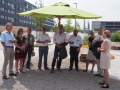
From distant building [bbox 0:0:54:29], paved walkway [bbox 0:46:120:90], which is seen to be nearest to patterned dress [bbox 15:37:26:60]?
paved walkway [bbox 0:46:120:90]

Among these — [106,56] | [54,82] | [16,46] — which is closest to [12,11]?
[16,46]

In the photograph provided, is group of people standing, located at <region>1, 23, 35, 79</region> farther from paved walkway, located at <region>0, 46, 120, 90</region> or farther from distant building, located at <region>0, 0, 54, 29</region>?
distant building, located at <region>0, 0, 54, 29</region>

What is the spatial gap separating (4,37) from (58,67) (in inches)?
105

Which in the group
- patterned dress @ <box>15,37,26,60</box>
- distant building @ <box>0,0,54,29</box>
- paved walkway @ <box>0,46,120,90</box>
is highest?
distant building @ <box>0,0,54,29</box>

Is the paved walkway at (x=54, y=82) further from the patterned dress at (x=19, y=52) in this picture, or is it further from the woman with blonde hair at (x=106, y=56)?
the patterned dress at (x=19, y=52)

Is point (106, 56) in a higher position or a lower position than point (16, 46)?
lower

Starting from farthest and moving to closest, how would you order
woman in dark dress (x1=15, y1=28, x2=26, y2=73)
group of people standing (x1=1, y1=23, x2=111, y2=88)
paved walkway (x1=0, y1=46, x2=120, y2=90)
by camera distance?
woman in dark dress (x1=15, y1=28, x2=26, y2=73), group of people standing (x1=1, y1=23, x2=111, y2=88), paved walkway (x1=0, y1=46, x2=120, y2=90)

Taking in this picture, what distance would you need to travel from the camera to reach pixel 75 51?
7.16 m

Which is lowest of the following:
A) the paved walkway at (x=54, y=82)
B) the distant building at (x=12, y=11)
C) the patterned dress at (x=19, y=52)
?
the paved walkway at (x=54, y=82)

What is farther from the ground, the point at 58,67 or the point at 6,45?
the point at 6,45

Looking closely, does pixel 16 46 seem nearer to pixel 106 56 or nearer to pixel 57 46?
pixel 57 46

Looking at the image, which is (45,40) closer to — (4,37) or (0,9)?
(4,37)

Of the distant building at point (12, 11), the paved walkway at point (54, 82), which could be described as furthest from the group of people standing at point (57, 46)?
the distant building at point (12, 11)

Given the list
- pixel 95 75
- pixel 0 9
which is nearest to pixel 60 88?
pixel 95 75
